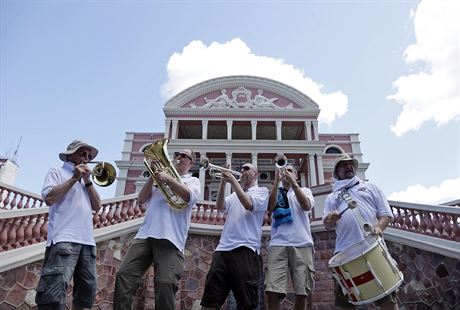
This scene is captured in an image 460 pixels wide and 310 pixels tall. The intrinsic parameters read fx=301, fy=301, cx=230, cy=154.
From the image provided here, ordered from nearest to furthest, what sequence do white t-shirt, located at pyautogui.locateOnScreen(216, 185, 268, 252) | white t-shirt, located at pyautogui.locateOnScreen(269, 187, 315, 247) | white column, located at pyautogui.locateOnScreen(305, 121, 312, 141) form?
white t-shirt, located at pyautogui.locateOnScreen(216, 185, 268, 252), white t-shirt, located at pyautogui.locateOnScreen(269, 187, 315, 247), white column, located at pyautogui.locateOnScreen(305, 121, 312, 141)

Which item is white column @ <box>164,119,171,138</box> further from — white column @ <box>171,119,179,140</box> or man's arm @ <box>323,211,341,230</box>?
man's arm @ <box>323,211,341,230</box>

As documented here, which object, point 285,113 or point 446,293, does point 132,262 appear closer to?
point 446,293

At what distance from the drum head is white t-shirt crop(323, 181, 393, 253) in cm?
25

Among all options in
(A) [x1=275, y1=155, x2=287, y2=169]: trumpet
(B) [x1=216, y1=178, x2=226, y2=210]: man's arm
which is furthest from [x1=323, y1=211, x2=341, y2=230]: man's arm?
(B) [x1=216, y1=178, x2=226, y2=210]: man's arm

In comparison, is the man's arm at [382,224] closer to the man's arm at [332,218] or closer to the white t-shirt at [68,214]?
the man's arm at [332,218]

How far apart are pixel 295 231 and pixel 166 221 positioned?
1.49 m

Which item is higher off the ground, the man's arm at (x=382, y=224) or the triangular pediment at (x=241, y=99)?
the triangular pediment at (x=241, y=99)

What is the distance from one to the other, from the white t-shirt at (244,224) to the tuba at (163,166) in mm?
589

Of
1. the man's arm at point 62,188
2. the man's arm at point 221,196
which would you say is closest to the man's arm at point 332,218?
the man's arm at point 221,196

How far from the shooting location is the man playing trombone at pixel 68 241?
249cm

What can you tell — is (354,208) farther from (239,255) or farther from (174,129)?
(174,129)

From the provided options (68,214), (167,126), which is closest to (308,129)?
(167,126)

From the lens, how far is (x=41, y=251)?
5027 millimetres

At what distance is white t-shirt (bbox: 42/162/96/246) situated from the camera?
2.76m
